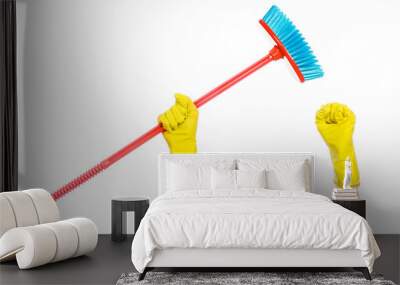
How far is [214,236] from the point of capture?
13.6 ft

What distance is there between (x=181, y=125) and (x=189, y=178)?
2.53 ft

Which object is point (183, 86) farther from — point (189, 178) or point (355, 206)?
point (355, 206)

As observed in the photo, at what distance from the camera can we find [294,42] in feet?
19.5

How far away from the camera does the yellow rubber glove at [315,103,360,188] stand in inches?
243

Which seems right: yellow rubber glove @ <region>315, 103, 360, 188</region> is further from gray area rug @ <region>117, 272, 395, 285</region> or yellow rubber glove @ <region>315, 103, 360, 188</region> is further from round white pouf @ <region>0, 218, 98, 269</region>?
round white pouf @ <region>0, 218, 98, 269</region>

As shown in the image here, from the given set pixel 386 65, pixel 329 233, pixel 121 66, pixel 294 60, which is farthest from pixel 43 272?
pixel 386 65

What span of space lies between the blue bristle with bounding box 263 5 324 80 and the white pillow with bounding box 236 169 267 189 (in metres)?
1.21

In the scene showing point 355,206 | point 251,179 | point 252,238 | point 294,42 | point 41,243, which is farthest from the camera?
point 294,42

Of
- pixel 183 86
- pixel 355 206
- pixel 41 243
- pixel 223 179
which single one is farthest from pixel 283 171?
pixel 41 243

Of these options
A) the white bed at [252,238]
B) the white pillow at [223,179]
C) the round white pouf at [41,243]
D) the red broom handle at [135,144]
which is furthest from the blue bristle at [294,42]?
the round white pouf at [41,243]

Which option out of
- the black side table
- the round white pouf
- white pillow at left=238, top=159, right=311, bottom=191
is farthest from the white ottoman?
white pillow at left=238, top=159, right=311, bottom=191

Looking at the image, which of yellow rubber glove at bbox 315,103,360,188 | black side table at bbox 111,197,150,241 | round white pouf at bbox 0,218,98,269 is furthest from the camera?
yellow rubber glove at bbox 315,103,360,188

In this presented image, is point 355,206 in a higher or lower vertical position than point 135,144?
lower

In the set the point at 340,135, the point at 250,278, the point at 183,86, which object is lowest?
the point at 250,278
